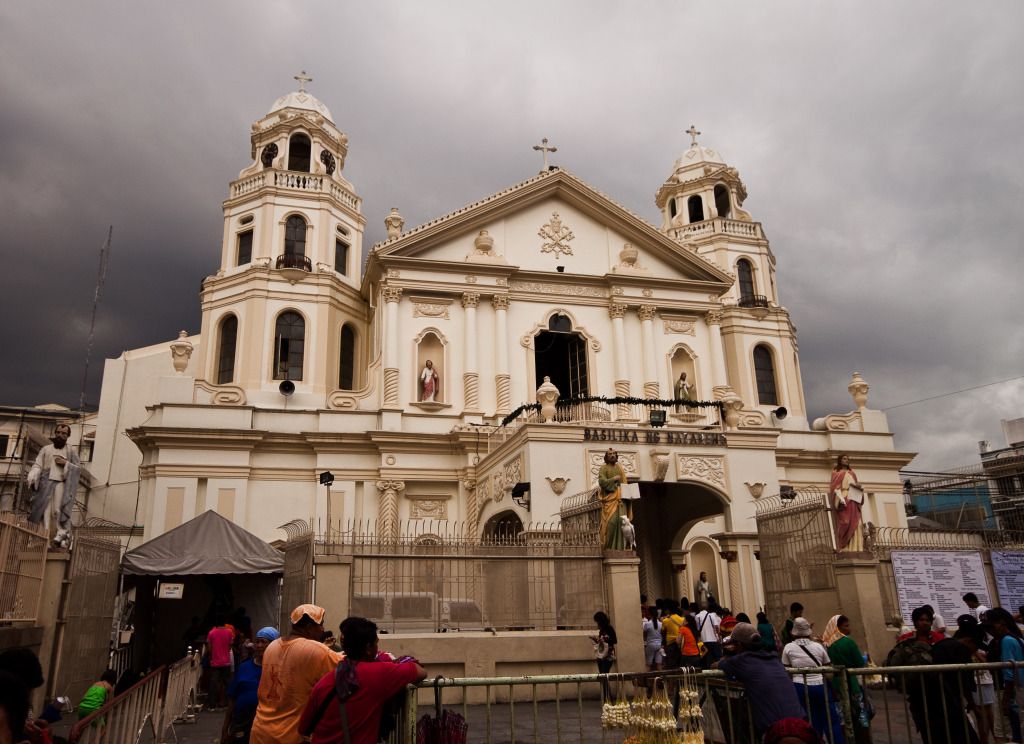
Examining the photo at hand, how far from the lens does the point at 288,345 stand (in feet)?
91.4

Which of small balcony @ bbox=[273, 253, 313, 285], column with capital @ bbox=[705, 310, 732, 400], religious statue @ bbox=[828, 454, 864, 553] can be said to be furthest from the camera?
small balcony @ bbox=[273, 253, 313, 285]

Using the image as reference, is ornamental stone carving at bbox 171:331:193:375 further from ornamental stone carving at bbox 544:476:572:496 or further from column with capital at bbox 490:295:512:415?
ornamental stone carving at bbox 544:476:572:496

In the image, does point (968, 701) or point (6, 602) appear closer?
point (968, 701)

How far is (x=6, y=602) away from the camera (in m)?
9.13

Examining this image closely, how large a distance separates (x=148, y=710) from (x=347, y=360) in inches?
849

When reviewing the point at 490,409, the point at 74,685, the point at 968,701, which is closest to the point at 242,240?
the point at 490,409

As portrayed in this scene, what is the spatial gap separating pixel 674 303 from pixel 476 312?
7037 millimetres

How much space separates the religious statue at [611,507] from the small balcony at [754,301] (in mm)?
20855

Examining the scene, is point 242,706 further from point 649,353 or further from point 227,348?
point 227,348

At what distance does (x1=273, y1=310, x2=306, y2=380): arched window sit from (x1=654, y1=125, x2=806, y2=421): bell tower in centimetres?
1508

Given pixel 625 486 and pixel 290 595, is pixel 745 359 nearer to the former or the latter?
pixel 625 486

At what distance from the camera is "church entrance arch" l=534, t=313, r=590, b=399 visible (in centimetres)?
2720

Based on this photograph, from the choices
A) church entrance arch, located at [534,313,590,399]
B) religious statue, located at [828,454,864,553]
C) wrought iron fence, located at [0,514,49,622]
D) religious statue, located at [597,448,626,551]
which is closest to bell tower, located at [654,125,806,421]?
church entrance arch, located at [534,313,590,399]

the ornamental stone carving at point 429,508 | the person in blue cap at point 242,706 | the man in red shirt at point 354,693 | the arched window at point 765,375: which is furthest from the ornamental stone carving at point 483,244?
the man in red shirt at point 354,693
